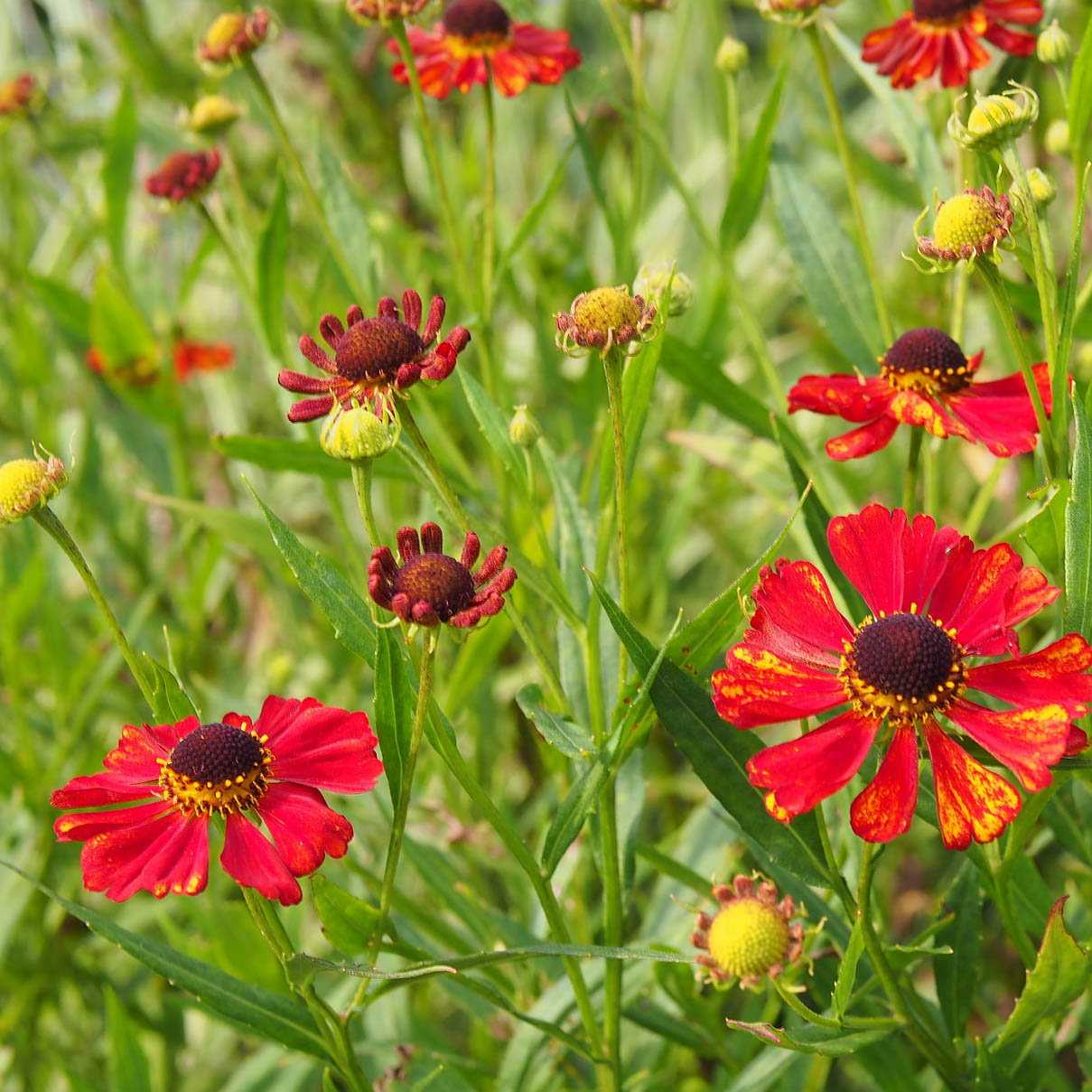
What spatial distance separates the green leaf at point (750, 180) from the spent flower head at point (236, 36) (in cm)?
44

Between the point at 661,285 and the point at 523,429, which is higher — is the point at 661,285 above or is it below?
above

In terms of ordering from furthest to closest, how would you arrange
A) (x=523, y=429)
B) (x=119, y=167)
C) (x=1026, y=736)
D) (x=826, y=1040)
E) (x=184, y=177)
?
(x=119, y=167) → (x=184, y=177) → (x=523, y=429) → (x=826, y=1040) → (x=1026, y=736)

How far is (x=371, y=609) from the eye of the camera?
0.70m

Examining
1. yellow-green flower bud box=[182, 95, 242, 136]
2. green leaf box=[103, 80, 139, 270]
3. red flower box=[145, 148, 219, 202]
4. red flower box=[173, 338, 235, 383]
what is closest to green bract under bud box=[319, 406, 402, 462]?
red flower box=[145, 148, 219, 202]

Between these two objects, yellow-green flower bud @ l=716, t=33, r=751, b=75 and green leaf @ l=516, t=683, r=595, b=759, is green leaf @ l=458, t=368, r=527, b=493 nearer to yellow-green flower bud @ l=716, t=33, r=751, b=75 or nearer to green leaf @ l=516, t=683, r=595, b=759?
green leaf @ l=516, t=683, r=595, b=759

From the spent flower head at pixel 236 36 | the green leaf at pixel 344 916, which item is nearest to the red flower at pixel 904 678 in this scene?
the green leaf at pixel 344 916

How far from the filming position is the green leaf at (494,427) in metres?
0.82

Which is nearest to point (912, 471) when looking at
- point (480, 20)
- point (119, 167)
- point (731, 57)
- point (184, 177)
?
point (731, 57)

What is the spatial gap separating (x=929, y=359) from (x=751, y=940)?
0.41m

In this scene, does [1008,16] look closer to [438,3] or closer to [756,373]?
[438,3]

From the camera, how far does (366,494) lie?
708 millimetres

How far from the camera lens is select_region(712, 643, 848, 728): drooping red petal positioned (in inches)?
24.9

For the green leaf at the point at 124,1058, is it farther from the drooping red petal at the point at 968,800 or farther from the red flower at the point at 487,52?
the red flower at the point at 487,52

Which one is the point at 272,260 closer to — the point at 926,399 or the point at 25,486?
the point at 25,486
